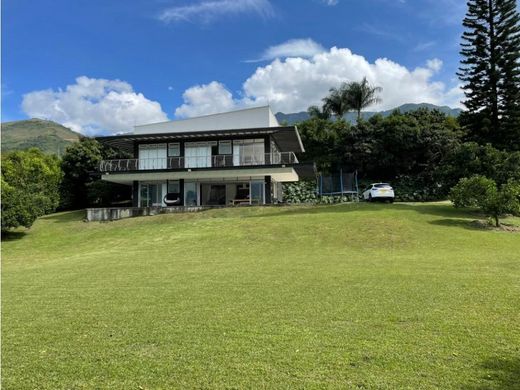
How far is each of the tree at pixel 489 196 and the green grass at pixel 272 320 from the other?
13.7 ft

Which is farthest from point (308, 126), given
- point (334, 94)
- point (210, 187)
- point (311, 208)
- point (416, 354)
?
point (416, 354)

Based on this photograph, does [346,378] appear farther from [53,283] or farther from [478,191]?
[478,191]

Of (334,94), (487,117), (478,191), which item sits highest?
→ (334,94)

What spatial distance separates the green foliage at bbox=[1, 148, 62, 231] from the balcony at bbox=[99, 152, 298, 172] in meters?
4.98

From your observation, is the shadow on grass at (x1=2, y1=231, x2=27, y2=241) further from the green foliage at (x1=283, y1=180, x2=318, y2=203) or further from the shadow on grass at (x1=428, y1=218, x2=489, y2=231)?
the green foliage at (x1=283, y1=180, x2=318, y2=203)

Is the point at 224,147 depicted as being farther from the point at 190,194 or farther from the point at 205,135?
the point at 190,194

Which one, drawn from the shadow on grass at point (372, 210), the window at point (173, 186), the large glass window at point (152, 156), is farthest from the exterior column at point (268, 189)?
the large glass window at point (152, 156)

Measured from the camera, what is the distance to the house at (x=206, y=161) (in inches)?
1225

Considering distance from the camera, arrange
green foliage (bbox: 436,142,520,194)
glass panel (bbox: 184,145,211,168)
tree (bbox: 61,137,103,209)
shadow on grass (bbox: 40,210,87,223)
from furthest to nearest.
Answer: tree (bbox: 61,137,103,209) → glass panel (bbox: 184,145,211,168) → shadow on grass (bbox: 40,210,87,223) → green foliage (bbox: 436,142,520,194)

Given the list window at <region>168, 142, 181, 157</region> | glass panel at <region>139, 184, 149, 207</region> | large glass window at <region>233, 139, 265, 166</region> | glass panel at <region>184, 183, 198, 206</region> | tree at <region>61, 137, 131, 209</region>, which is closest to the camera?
large glass window at <region>233, 139, 265, 166</region>

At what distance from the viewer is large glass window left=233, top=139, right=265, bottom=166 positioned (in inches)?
1245

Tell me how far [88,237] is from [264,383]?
19.2 metres

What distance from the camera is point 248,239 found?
1744 centimetres

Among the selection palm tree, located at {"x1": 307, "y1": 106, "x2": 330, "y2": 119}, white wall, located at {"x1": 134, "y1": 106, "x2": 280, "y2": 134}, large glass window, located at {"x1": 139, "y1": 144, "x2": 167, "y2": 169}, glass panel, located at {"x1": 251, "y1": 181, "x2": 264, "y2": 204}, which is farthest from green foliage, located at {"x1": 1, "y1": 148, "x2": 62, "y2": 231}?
palm tree, located at {"x1": 307, "y1": 106, "x2": 330, "y2": 119}
